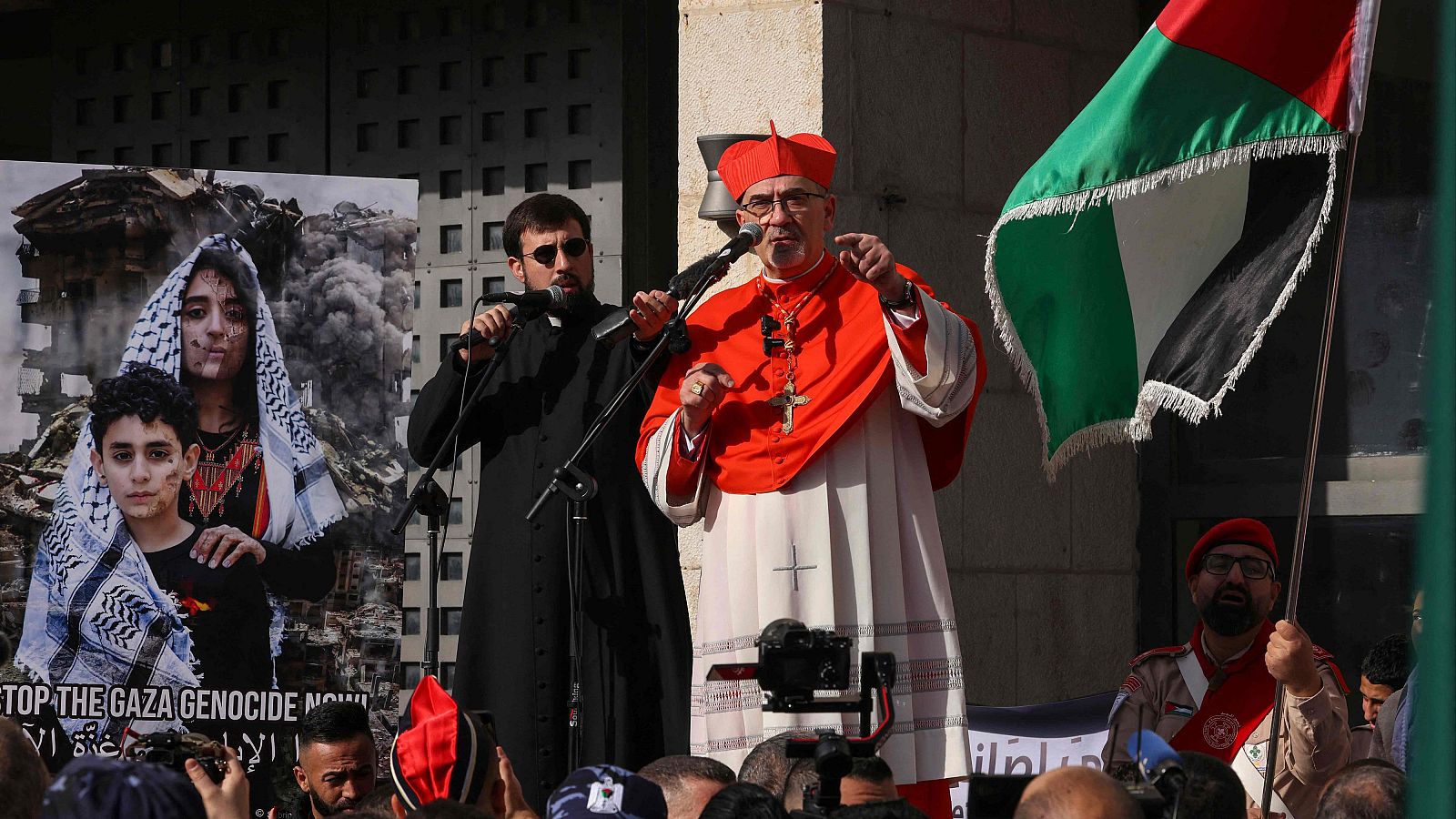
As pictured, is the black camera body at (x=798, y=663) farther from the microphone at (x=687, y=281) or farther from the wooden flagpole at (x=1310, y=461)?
the microphone at (x=687, y=281)

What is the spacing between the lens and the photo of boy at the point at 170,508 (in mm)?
6516

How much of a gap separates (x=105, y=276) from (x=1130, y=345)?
3502mm

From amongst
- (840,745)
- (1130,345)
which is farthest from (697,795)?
(1130,345)

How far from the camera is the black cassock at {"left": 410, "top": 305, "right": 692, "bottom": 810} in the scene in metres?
5.44

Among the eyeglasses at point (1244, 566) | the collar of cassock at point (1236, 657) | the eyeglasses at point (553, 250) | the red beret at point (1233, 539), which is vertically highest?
the eyeglasses at point (553, 250)

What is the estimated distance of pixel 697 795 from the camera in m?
3.94

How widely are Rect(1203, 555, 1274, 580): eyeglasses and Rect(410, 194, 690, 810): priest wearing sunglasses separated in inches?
67.0

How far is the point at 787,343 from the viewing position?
5203 mm

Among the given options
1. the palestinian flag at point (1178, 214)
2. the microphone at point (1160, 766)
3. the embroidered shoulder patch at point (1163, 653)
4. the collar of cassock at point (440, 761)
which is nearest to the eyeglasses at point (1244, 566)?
the embroidered shoulder patch at point (1163, 653)

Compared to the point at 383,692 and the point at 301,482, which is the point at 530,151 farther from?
the point at 383,692

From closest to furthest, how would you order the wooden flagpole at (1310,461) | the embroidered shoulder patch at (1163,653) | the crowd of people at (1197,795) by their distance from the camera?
the crowd of people at (1197,795) → the wooden flagpole at (1310,461) → the embroidered shoulder patch at (1163,653)

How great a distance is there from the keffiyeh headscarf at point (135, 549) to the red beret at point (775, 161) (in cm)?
212

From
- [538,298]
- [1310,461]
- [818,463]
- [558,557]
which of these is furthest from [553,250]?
[1310,461]

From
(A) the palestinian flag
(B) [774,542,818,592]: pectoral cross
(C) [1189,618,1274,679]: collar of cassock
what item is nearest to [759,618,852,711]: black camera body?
(B) [774,542,818,592]: pectoral cross
